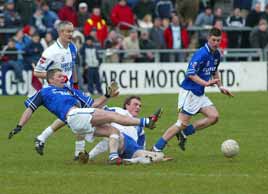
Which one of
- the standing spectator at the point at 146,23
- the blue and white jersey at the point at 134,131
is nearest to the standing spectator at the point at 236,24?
the standing spectator at the point at 146,23

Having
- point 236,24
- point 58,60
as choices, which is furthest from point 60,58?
point 236,24

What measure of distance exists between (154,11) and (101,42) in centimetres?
325

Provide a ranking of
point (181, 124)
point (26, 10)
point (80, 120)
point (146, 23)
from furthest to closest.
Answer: point (146, 23), point (26, 10), point (181, 124), point (80, 120)

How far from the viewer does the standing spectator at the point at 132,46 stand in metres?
31.0

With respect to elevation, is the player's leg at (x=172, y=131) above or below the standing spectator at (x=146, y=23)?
above

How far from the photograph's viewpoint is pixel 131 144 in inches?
578

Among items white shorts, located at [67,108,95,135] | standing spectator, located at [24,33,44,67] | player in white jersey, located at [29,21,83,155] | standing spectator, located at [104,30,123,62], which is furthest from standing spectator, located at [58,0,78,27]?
white shorts, located at [67,108,95,135]

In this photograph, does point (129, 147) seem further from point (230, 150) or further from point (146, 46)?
point (146, 46)

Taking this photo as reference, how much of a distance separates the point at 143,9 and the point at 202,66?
17988 millimetres

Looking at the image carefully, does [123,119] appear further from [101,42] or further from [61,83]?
[101,42]

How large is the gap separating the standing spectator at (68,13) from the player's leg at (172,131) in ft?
51.6

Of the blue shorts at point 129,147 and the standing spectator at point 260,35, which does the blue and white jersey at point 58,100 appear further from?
the standing spectator at point 260,35

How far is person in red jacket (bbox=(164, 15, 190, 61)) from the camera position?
31656 mm

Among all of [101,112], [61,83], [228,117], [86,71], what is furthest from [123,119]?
[86,71]
